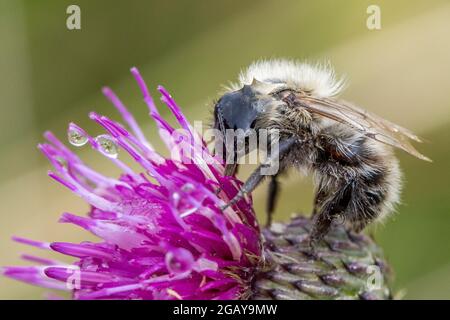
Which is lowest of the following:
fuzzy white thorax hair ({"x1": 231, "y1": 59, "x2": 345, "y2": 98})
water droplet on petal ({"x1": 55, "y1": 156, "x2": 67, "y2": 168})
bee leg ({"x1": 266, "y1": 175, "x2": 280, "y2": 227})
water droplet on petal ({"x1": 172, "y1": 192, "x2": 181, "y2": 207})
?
water droplet on petal ({"x1": 172, "y1": 192, "x2": 181, "y2": 207})

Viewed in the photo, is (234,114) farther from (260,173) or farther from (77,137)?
(77,137)

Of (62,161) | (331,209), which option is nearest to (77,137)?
(62,161)

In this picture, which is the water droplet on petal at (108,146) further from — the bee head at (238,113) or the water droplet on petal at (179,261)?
A: the water droplet on petal at (179,261)

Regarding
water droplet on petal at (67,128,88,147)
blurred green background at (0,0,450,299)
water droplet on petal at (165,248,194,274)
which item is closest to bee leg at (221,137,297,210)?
water droplet on petal at (165,248,194,274)
